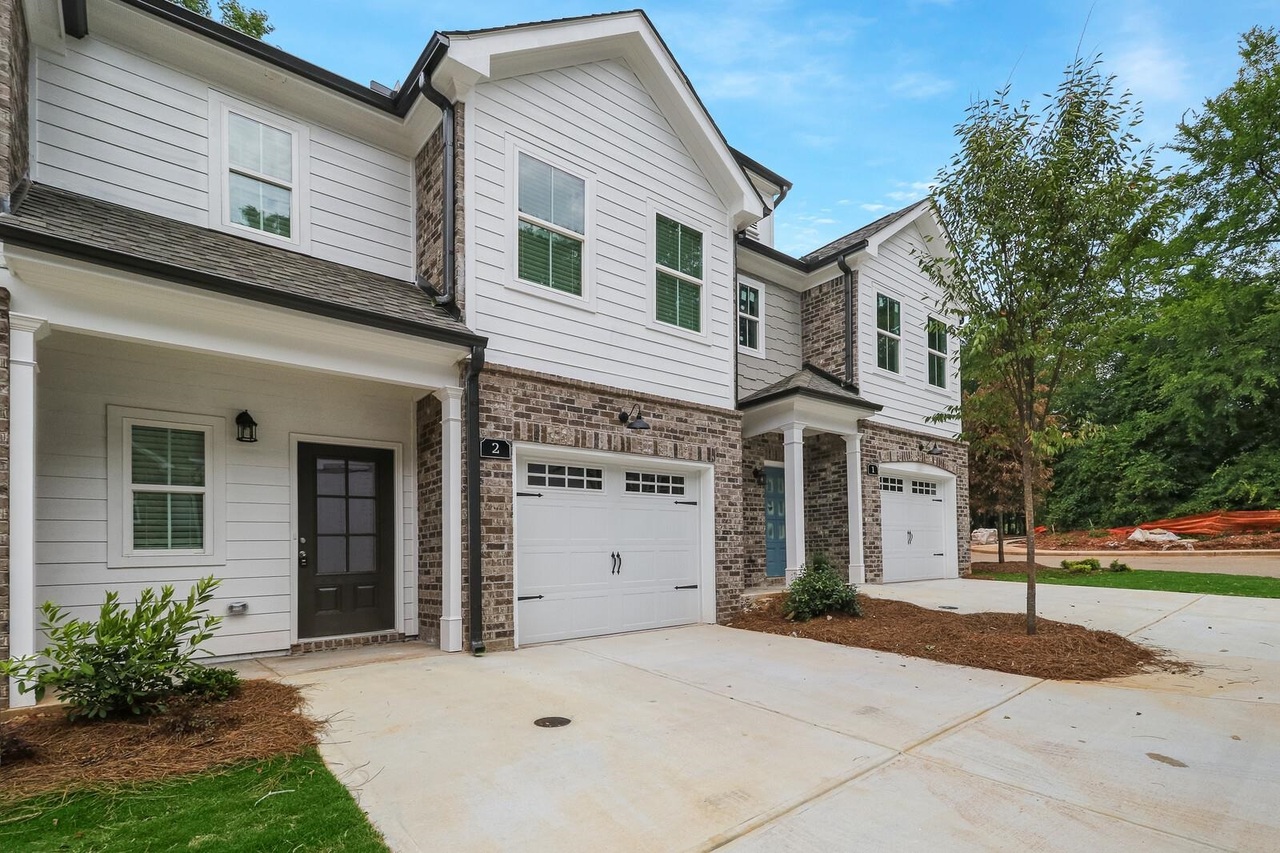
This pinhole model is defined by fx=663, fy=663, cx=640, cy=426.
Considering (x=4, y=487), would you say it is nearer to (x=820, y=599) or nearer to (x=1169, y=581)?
(x=820, y=599)

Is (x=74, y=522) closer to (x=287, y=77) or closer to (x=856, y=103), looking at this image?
(x=287, y=77)

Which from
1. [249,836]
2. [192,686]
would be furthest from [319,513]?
[249,836]

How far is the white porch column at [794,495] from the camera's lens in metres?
10.3

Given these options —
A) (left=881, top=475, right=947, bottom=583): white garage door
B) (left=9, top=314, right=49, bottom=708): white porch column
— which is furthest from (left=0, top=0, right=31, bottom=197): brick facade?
(left=881, top=475, right=947, bottom=583): white garage door

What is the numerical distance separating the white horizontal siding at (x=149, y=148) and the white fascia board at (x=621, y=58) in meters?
1.65

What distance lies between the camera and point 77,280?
4.80 m

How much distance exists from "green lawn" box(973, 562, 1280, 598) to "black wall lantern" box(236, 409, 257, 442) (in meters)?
13.1

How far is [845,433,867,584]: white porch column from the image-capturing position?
37.4 feet

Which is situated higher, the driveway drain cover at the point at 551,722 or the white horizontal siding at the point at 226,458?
the white horizontal siding at the point at 226,458

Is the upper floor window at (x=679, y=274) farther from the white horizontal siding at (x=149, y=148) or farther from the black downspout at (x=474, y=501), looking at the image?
the white horizontal siding at (x=149, y=148)

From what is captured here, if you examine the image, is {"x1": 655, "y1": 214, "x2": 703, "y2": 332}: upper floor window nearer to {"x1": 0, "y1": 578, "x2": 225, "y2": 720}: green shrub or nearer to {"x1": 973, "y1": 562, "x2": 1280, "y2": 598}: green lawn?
{"x1": 0, "y1": 578, "x2": 225, "y2": 720}: green shrub

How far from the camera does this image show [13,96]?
16.1ft

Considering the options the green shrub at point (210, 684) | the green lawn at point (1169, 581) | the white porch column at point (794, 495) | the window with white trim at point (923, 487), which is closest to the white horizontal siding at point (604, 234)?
the white porch column at point (794, 495)

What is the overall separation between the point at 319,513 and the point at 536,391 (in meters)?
2.58
